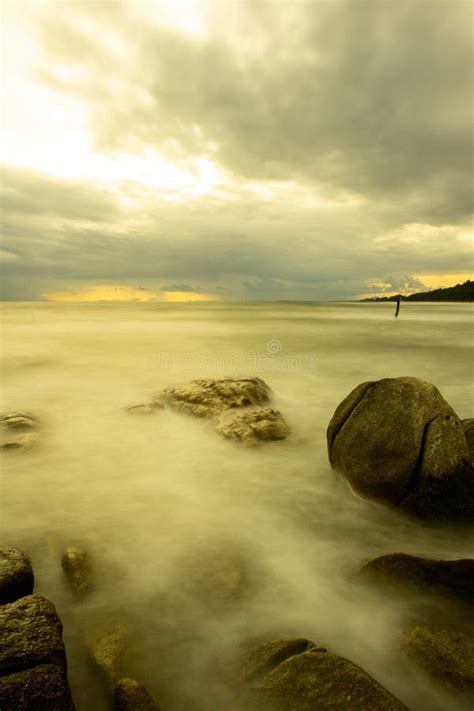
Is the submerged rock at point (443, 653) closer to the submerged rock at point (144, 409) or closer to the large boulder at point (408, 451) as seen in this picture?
the large boulder at point (408, 451)

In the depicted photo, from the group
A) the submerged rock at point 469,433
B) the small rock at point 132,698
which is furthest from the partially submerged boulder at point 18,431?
the submerged rock at point 469,433

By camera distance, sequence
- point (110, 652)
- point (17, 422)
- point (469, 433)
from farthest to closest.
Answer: point (17, 422), point (469, 433), point (110, 652)

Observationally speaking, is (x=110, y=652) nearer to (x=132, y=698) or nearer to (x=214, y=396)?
(x=132, y=698)

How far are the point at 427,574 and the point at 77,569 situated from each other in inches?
117

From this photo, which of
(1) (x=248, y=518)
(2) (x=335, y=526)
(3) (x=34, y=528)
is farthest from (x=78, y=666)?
A: (2) (x=335, y=526)

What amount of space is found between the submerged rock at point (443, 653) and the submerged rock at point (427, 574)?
0.42 metres

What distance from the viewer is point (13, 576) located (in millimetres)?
2689

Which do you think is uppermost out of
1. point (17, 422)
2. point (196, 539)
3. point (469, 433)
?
point (469, 433)

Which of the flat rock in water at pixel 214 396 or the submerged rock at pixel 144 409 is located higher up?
the flat rock in water at pixel 214 396

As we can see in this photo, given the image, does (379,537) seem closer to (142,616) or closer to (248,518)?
(248,518)

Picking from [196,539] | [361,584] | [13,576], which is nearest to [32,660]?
[13,576]

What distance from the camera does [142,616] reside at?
2.96 m

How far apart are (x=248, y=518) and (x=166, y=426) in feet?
10.5

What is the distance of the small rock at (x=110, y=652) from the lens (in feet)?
8.05
